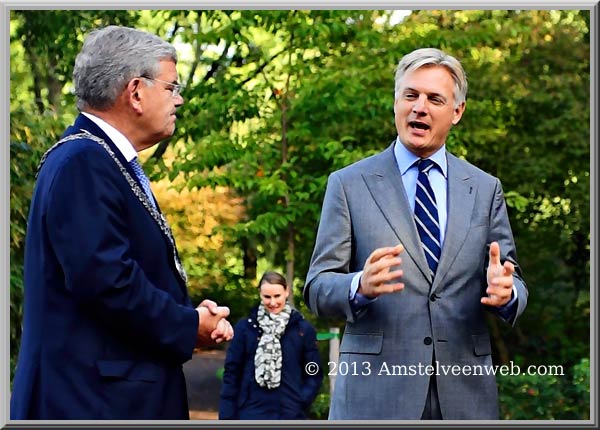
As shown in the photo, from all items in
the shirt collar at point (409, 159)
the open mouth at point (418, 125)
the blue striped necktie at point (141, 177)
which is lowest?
the blue striped necktie at point (141, 177)

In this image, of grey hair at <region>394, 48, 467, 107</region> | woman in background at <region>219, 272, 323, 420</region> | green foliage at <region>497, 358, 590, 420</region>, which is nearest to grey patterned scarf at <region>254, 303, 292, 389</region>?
woman in background at <region>219, 272, 323, 420</region>

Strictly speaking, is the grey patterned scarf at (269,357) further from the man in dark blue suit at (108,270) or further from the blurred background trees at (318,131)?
the man in dark blue suit at (108,270)

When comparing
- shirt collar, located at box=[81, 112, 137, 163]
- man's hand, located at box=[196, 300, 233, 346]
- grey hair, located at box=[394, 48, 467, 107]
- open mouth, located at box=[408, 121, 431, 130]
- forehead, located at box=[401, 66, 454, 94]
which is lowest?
man's hand, located at box=[196, 300, 233, 346]

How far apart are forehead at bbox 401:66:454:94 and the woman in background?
3.38 meters

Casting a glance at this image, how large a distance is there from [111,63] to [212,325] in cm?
84

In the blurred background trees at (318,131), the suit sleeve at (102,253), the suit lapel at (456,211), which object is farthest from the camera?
the blurred background trees at (318,131)

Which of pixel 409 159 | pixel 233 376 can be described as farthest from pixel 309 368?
pixel 409 159

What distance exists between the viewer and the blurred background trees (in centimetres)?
1109

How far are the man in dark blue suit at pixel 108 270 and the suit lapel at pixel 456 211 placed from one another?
800mm


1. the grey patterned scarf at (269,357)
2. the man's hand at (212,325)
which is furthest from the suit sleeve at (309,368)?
the man's hand at (212,325)

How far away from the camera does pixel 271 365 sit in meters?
7.14

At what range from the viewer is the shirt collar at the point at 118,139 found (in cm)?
356

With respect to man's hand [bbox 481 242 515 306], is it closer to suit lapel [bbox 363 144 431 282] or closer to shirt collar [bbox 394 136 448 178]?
suit lapel [bbox 363 144 431 282]

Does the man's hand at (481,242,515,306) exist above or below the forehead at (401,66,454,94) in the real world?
below
